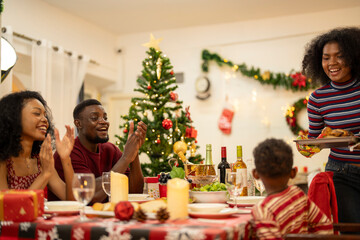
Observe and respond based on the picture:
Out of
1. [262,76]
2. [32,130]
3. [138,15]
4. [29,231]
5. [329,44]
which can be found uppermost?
[138,15]

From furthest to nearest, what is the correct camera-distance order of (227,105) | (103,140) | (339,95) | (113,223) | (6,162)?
1. (227,105)
2. (103,140)
3. (339,95)
4. (6,162)
5. (113,223)

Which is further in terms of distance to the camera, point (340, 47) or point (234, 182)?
point (340, 47)

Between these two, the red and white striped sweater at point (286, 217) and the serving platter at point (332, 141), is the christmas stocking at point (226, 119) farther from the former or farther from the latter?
the red and white striped sweater at point (286, 217)

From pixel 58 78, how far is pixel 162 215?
4564 millimetres

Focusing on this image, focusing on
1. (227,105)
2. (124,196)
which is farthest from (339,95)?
(227,105)

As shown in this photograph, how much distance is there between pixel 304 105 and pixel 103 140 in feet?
12.8

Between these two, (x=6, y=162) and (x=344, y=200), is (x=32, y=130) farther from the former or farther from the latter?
(x=344, y=200)

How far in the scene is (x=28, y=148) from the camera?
225 cm

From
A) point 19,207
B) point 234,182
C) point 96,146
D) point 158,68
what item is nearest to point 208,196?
point 234,182

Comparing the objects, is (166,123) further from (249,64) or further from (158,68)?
(249,64)

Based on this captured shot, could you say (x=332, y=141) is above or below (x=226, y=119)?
below

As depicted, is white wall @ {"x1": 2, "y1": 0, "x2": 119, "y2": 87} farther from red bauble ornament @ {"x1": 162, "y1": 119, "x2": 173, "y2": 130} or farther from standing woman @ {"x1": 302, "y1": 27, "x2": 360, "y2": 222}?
standing woman @ {"x1": 302, "y1": 27, "x2": 360, "y2": 222}

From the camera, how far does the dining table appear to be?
50.8 inches

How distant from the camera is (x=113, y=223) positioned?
1440 mm
